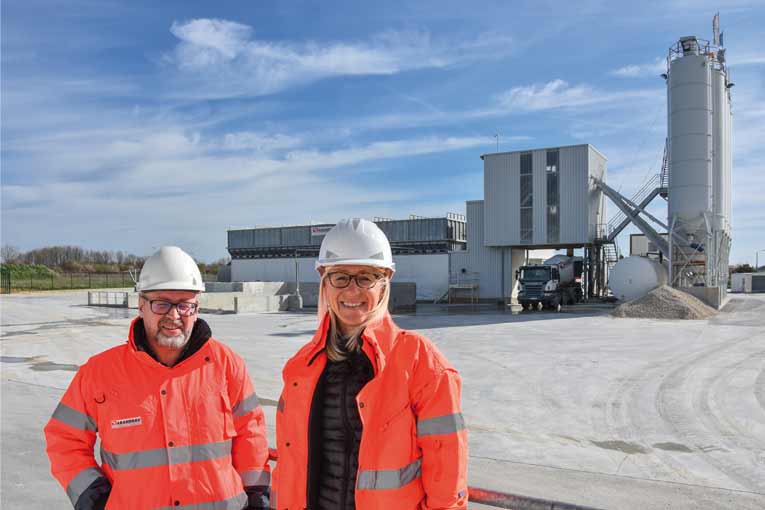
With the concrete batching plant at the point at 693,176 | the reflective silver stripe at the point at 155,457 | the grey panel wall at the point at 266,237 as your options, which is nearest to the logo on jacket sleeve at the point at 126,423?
the reflective silver stripe at the point at 155,457

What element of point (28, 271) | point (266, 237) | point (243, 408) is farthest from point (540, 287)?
point (28, 271)

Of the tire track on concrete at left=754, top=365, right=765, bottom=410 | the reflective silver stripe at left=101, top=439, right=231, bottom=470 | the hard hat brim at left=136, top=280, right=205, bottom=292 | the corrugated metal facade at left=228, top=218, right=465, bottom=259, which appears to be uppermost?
the corrugated metal facade at left=228, top=218, right=465, bottom=259

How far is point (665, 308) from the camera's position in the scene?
27.3 metres

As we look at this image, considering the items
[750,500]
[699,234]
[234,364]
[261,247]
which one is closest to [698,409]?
[750,500]

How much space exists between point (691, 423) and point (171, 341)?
8987 mm

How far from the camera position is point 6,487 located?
18.8 ft

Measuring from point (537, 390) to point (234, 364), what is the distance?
956 centimetres

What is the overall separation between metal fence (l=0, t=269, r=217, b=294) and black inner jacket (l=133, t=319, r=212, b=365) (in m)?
54.7

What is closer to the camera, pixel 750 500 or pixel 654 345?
pixel 750 500

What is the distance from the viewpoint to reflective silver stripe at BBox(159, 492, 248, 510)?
9.23ft

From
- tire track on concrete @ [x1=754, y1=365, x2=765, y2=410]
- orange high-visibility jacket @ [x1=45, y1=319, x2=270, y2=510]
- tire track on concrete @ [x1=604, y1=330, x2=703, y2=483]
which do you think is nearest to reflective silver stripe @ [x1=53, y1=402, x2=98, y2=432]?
orange high-visibility jacket @ [x1=45, y1=319, x2=270, y2=510]

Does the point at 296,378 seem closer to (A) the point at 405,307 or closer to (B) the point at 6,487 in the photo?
(B) the point at 6,487

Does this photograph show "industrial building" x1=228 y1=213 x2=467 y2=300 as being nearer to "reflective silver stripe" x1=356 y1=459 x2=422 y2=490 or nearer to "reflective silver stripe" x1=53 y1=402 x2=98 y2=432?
"reflective silver stripe" x1=53 y1=402 x2=98 y2=432

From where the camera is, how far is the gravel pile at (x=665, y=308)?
26875 mm
